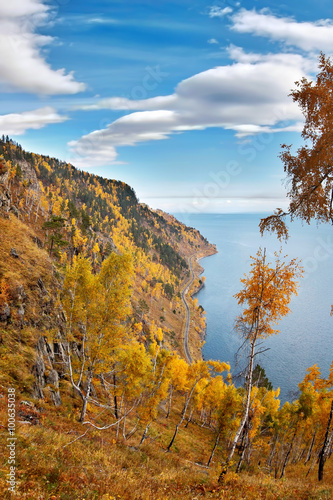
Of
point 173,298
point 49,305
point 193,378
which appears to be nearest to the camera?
point 49,305

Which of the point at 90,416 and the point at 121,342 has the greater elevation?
the point at 121,342

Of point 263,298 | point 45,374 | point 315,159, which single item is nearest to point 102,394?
point 45,374

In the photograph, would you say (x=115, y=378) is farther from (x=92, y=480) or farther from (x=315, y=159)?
(x=315, y=159)

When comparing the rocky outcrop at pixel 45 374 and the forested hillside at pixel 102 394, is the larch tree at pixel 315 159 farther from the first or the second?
the rocky outcrop at pixel 45 374

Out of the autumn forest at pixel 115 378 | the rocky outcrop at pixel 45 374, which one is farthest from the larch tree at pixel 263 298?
the rocky outcrop at pixel 45 374

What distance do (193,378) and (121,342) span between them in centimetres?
2268

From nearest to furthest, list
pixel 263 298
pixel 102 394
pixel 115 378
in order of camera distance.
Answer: pixel 263 298, pixel 115 378, pixel 102 394

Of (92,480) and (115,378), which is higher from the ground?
(92,480)

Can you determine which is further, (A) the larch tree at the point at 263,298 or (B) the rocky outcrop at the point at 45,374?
(B) the rocky outcrop at the point at 45,374

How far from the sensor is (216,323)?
13262 centimetres

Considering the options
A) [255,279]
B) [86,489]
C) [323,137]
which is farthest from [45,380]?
[323,137]

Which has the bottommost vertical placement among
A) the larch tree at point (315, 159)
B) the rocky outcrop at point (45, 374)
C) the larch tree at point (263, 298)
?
the rocky outcrop at point (45, 374)

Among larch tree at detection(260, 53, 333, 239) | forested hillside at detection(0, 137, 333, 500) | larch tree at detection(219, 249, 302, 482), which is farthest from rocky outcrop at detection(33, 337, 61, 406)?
larch tree at detection(260, 53, 333, 239)

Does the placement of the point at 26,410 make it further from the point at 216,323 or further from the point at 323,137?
the point at 216,323
